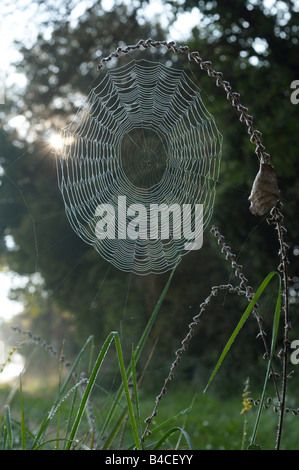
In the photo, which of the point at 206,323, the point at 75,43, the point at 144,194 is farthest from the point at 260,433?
the point at 75,43

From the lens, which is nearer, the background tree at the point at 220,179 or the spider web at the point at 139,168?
the spider web at the point at 139,168

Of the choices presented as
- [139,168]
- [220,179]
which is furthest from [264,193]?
[220,179]

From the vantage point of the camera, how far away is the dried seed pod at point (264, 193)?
0.99 metres

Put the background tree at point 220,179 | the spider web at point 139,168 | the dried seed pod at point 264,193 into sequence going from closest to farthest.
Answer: the dried seed pod at point 264,193 → the spider web at point 139,168 → the background tree at point 220,179

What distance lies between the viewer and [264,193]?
99 cm

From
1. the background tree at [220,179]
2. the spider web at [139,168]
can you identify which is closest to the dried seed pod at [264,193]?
the spider web at [139,168]

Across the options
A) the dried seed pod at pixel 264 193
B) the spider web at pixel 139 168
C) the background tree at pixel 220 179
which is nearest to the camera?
the dried seed pod at pixel 264 193

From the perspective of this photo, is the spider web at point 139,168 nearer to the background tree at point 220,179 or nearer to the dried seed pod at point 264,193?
the background tree at point 220,179

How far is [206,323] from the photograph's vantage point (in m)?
7.78

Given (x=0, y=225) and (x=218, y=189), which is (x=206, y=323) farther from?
(x=0, y=225)

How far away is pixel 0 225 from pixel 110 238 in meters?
6.29

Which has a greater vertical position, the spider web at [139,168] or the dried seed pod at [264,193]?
the spider web at [139,168]

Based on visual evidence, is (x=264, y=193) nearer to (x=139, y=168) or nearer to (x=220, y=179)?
(x=139, y=168)

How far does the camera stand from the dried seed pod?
986 millimetres
